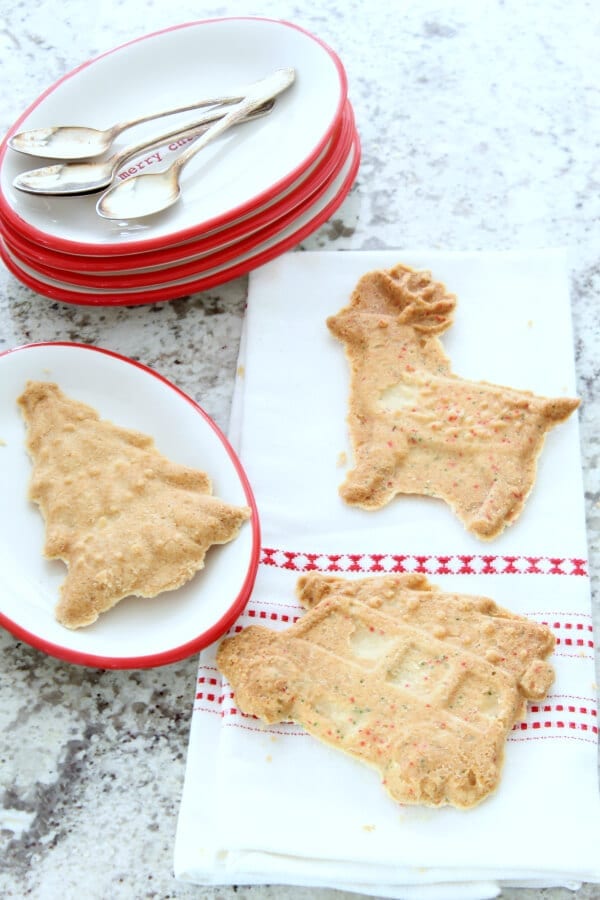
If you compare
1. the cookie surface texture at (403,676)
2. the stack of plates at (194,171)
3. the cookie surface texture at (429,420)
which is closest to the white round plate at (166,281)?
the stack of plates at (194,171)

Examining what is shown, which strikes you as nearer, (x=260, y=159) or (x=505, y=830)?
(x=505, y=830)

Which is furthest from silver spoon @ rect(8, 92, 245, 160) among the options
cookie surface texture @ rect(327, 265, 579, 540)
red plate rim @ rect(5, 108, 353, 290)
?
cookie surface texture @ rect(327, 265, 579, 540)

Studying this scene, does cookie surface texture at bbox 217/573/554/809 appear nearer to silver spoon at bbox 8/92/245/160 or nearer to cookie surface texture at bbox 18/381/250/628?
cookie surface texture at bbox 18/381/250/628

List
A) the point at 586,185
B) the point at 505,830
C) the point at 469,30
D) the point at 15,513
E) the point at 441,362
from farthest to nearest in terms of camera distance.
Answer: the point at 469,30
the point at 586,185
the point at 441,362
the point at 15,513
the point at 505,830

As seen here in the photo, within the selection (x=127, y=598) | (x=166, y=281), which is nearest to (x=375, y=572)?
(x=127, y=598)

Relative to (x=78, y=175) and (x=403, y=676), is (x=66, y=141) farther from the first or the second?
(x=403, y=676)

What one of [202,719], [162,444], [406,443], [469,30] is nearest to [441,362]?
[406,443]

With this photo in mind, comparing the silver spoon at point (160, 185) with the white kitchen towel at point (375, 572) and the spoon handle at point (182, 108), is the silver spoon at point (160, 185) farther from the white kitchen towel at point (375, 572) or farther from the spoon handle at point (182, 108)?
the white kitchen towel at point (375, 572)

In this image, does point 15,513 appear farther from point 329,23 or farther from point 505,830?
point 329,23
